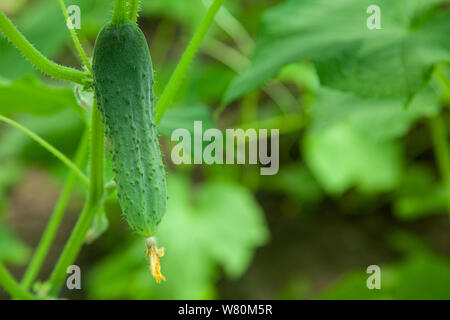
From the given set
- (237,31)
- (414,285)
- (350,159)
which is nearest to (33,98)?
(414,285)

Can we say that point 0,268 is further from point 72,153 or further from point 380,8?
point 72,153

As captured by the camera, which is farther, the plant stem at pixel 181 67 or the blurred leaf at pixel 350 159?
the blurred leaf at pixel 350 159

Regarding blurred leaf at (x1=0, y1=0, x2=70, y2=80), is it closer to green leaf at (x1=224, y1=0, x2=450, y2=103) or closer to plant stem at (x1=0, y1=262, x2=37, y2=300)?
green leaf at (x1=224, y1=0, x2=450, y2=103)

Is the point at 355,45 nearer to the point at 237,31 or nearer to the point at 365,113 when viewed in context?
the point at 365,113

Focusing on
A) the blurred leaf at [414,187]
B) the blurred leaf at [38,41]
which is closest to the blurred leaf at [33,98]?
the blurred leaf at [38,41]

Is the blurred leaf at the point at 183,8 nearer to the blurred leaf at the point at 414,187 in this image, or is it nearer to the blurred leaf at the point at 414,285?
the blurred leaf at the point at 414,187

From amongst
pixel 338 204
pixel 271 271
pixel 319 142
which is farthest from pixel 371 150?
pixel 271 271
